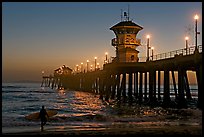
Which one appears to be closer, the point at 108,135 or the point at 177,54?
the point at 108,135

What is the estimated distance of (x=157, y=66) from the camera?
107 ft

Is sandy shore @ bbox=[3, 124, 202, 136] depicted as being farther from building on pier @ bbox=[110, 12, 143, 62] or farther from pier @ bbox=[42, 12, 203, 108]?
building on pier @ bbox=[110, 12, 143, 62]

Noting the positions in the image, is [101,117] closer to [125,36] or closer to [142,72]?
[142,72]

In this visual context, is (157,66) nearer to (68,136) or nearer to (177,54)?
(177,54)

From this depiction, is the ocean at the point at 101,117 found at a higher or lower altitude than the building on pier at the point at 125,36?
lower

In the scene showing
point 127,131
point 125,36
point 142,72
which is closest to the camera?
point 127,131

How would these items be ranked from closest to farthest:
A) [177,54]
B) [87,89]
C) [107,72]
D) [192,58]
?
[192,58] → [177,54] → [107,72] → [87,89]

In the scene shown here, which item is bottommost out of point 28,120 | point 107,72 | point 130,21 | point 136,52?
point 28,120

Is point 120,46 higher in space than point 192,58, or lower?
higher

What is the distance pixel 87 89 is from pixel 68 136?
220 feet

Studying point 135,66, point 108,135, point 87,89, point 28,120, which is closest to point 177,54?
point 135,66

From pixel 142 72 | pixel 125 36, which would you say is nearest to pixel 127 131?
pixel 142 72

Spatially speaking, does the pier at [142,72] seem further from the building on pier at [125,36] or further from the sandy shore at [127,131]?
the sandy shore at [127,131]

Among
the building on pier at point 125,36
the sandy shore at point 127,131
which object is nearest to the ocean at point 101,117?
the sandy shore at point 127,131
